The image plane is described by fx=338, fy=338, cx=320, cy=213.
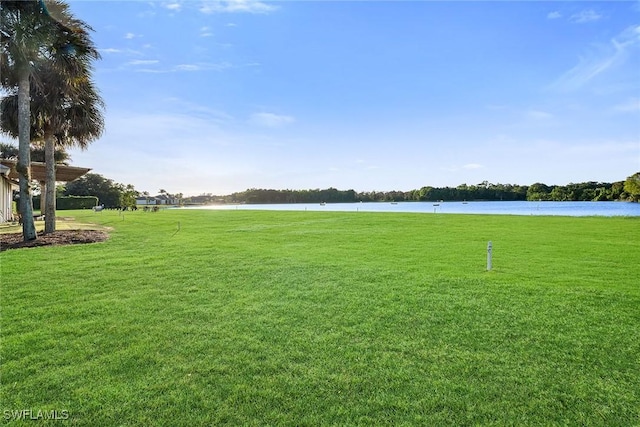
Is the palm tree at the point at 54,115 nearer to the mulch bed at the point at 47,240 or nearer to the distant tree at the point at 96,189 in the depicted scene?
the mulch bed at the point at 47,240

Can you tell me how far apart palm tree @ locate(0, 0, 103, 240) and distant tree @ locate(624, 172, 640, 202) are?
91.6 metres

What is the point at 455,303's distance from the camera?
5.55 m

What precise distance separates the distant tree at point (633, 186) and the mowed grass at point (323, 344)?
272 ft

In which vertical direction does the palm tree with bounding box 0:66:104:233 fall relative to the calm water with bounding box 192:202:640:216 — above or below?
above

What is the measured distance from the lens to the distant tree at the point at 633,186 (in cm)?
6864

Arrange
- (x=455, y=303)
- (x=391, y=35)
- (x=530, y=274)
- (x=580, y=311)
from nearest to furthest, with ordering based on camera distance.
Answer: (x=580, y=311) → (x=455, y=303) → (x=530, y=274) → (x=391, y=35)

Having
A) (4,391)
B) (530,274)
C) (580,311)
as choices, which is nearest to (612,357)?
(580,311)

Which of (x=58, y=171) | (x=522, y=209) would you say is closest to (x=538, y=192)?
(x=522, y=209)

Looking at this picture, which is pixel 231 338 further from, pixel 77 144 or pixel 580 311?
pixel 77 144

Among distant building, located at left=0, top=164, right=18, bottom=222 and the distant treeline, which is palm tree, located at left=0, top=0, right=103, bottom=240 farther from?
the distant treeline

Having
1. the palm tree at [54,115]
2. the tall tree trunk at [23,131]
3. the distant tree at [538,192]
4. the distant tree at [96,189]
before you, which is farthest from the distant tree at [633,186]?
the distant tree at [96,189]

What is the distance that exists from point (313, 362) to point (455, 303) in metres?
3.00

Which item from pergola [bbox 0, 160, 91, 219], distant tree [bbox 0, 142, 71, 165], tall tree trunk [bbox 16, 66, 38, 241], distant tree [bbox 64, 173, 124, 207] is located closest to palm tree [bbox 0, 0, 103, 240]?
tall tree trunk [bbox 16, 66, 38, 241]

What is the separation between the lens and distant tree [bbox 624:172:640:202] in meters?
68.6
